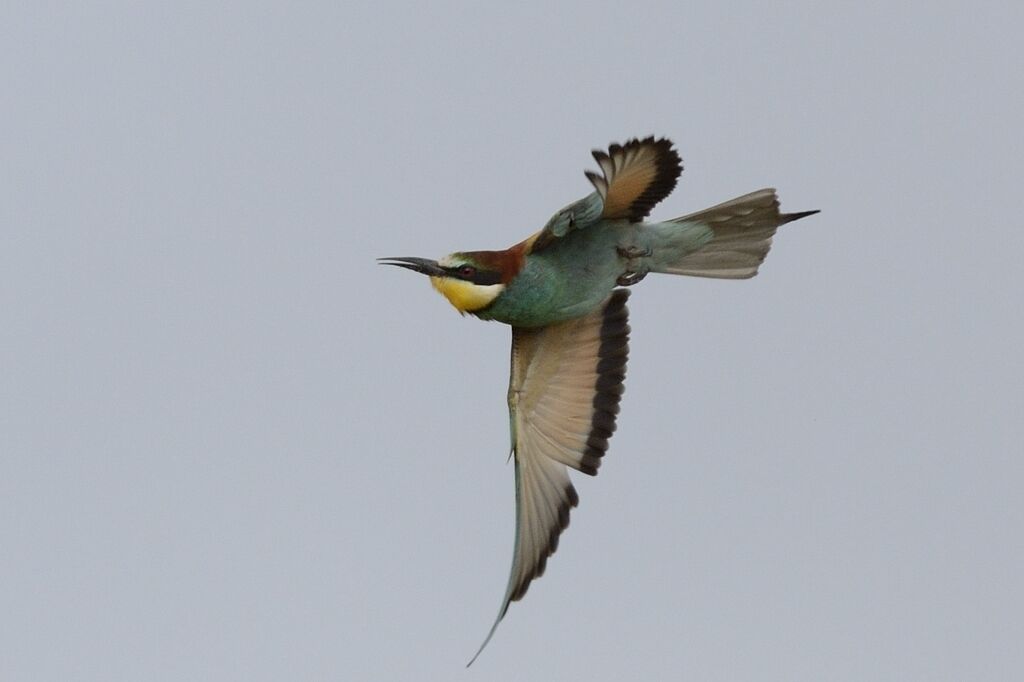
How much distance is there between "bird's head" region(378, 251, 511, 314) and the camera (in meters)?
5.18

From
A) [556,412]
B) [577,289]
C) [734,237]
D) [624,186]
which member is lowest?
[556,412]

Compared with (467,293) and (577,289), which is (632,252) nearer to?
(577,289)

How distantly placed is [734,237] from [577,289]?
0.55m

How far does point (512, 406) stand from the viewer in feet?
18.9

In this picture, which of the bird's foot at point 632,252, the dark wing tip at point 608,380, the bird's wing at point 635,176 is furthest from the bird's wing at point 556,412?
the bird's wing at point 635,176

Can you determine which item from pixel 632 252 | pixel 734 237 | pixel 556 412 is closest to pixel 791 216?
pixel 734 237

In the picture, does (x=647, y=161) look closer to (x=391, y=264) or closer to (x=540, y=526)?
(x=391, y=264)

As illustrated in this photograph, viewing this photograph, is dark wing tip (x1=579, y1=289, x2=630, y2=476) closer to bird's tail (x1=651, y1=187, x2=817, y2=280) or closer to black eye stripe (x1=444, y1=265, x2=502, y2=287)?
bird's tail (x1=651, y1=187, x2=817, y2=280)

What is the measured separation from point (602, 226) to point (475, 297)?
42 centimetres

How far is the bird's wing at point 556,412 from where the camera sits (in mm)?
5668

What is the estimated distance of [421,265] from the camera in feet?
17.1

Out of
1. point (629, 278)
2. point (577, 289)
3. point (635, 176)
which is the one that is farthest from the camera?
point (629, 278)

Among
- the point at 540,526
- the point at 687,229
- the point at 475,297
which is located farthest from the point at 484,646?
the point at 687,229

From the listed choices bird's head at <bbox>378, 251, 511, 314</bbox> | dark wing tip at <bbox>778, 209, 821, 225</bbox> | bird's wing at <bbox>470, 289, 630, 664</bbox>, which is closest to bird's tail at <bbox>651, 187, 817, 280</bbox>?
dark wing tip at <bbox>778, 209, 821, 225</bbox>
